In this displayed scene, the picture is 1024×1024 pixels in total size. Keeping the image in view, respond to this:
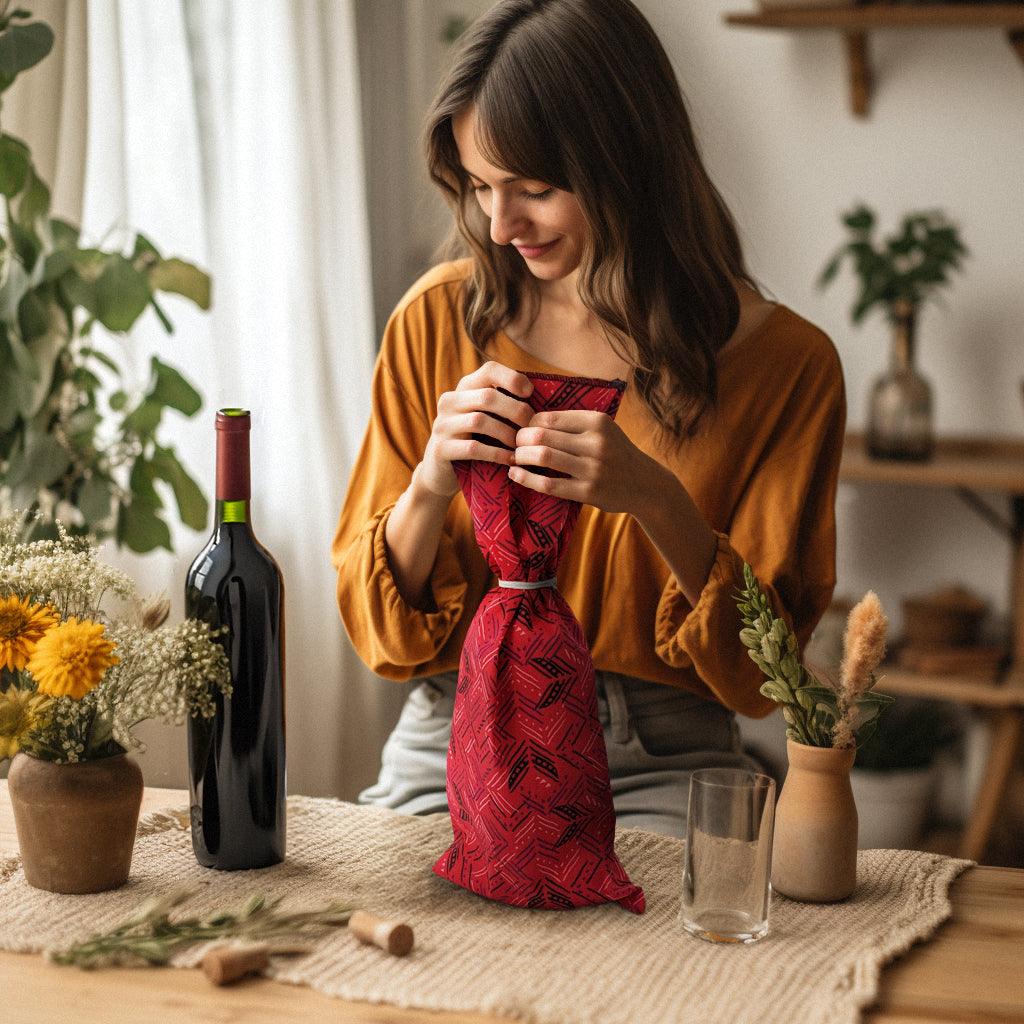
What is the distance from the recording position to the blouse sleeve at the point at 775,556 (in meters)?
1.32

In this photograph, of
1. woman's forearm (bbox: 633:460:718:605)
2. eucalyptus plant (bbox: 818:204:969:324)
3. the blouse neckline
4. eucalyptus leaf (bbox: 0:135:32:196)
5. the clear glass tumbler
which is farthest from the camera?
eucalyptus plant (bbox: 818:204:969:324)

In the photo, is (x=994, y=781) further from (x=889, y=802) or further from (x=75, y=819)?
(x=75, y=819)

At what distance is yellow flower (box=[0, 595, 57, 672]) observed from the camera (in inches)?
39.1

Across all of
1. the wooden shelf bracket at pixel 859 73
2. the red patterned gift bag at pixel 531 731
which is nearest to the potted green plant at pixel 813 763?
the red patterned gift bag at pixel 531 731

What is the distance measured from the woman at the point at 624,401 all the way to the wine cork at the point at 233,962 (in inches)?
17.8

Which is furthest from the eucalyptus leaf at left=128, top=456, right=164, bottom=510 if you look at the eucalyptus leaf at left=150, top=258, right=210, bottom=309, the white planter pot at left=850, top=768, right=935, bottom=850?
the white planter pot at left=850, top=768, right=935, bottom=850

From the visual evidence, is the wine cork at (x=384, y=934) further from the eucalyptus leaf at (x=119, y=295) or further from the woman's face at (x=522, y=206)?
the eucalyptus leaf at (x=119, y=295)

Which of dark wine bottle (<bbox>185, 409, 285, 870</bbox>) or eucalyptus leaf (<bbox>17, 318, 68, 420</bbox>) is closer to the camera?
dark wine bottle (<bbox>185, 409, 285, 870</bbox>)

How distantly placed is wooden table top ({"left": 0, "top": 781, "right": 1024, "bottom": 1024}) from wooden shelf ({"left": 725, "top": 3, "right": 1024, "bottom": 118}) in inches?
84.4

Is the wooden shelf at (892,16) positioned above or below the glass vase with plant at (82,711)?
above

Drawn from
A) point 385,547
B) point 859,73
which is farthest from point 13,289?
point 859,73

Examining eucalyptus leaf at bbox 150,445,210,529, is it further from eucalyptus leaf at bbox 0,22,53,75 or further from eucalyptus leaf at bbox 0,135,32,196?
eucalyptus leaf at bbox 0,22,53,75

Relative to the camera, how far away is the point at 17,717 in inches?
39.1

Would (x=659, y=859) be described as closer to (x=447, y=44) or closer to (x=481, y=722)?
(x=481, y=722)
